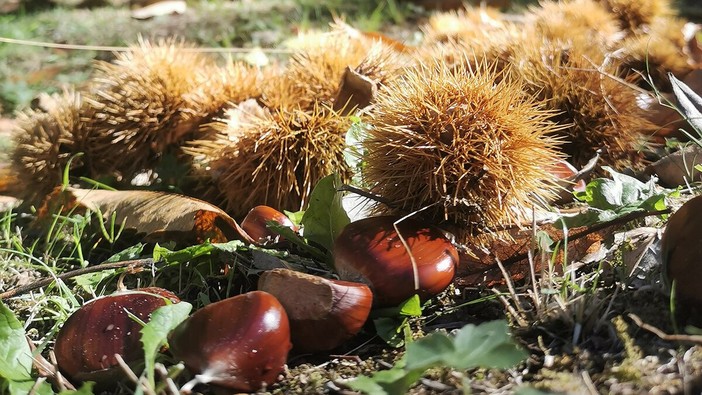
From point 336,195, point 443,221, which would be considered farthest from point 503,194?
point 336,195

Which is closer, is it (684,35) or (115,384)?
(115,384)

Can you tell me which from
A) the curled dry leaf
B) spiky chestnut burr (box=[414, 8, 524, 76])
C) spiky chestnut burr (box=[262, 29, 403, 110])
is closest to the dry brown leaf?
spiky chestnut burr (box=[262, 29, 403, 110])

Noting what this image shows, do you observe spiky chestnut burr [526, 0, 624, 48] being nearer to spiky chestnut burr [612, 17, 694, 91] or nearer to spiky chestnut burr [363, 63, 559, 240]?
spiky chestnut burr [612, 17, 694, 91]

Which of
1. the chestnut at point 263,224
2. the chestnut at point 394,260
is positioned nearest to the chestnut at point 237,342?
the chestnut at point 394,260

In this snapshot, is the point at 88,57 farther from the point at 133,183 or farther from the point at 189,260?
the point at 189,260

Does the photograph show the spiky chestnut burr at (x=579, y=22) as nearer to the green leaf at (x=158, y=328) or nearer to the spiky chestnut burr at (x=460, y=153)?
the spiky chestnut burr at (x=460, y=153)

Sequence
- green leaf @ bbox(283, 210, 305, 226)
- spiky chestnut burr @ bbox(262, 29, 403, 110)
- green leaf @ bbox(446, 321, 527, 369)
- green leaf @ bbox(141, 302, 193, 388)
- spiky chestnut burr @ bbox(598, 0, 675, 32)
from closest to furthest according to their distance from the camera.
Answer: green leaf @ bbox(446, 321, 527, 369) < green leaf @ bbox(141, 302, 193, 388) < green leaf @ bbox(283, 210, 305, 226) < spiky chestnut burr @ bbox(262, 29, 403, 110) < spiky chestnut burr @ bbox(598, 0, 675, 32)
